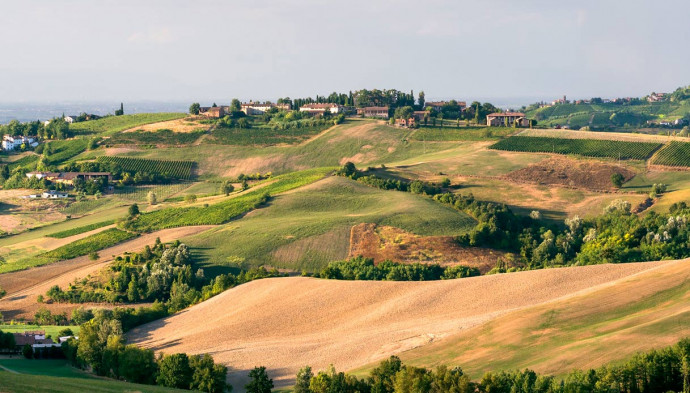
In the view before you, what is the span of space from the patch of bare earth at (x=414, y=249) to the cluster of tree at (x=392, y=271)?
2127 millimetres

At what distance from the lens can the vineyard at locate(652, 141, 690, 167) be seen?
126812mm

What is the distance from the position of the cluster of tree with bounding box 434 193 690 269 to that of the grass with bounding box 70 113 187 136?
99.6 metres

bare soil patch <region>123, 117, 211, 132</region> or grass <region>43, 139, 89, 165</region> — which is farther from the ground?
bare soil patch <region>123, 117, 211, 132</region>

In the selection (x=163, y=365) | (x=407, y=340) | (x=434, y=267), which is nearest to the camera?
(x=163, y=365)

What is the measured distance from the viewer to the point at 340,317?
65938 mm

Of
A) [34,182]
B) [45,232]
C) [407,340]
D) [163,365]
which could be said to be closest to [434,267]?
[407,340]

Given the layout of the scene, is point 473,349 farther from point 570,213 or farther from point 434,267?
point 570,213

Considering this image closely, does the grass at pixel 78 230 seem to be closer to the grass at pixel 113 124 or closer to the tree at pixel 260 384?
the grass at pixel 113 124

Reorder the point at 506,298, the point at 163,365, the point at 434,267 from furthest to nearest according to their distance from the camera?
the point at 434,267 < the point at 506,298 < the point at 163,365

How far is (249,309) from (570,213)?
177 ft

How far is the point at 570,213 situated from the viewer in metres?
108

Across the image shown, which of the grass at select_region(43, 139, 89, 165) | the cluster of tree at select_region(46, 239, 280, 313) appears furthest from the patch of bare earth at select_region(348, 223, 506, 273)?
the grass at select_region(43, 139, 89, 165)

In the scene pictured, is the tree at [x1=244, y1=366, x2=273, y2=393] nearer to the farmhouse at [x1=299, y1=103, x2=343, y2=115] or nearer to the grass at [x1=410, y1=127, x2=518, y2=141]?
the grass at [x1=410, y1=127, x2=518, y2=141]

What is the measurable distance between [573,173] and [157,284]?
6850 cm
